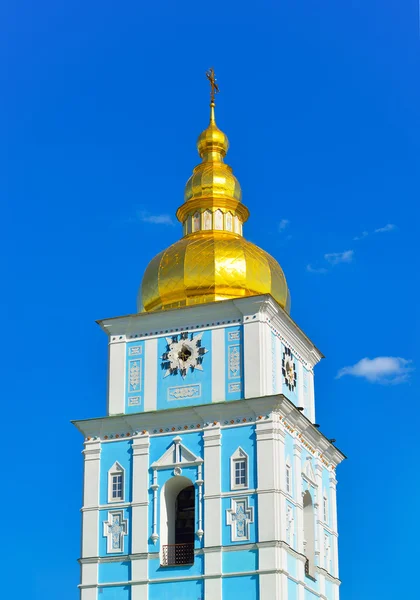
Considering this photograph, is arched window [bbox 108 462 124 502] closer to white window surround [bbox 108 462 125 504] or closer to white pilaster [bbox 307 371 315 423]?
white window surround [bbox 108 462 125 504]

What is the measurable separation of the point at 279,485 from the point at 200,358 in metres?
3.67

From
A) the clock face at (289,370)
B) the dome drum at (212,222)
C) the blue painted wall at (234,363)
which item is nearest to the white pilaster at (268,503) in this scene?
the blue painted wall at (234,363)

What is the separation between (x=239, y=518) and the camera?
31.0m

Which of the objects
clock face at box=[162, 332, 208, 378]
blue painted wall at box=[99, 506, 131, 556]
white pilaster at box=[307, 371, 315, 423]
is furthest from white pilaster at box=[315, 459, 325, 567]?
blue painted wall at box=[99, 506, 131, 556]

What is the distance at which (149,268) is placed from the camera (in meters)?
34.9

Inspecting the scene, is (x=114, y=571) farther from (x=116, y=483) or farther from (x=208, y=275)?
(x=208, y=275)

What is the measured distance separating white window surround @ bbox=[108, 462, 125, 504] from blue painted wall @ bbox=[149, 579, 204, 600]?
2.22 m

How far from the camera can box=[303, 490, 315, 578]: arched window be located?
3303cm

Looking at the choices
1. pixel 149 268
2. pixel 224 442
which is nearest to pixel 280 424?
pixel 224 442

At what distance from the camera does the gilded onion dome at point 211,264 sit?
33.9m

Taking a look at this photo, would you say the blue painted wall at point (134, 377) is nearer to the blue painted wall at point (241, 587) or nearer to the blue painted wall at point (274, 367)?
the blue painted wall at point (274, 367)

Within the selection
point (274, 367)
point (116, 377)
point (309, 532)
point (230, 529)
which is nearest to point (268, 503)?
point (230, 529)

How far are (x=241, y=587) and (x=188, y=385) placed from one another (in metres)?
4.90

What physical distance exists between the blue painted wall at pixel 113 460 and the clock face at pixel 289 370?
3.96 m
